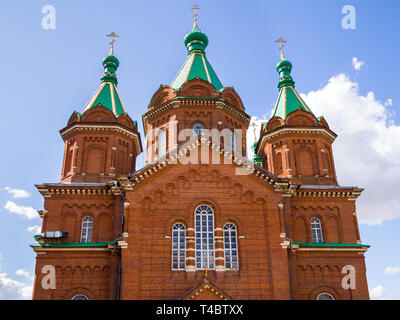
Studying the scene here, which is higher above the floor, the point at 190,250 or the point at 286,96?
the point at 286,96

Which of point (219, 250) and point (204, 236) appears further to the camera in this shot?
point (204, 236)

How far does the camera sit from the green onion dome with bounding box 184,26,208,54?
1201 inches

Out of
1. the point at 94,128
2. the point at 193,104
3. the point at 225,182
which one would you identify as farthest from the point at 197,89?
the point at 225,182

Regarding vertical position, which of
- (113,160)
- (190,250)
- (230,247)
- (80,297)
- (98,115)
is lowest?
(80,297)

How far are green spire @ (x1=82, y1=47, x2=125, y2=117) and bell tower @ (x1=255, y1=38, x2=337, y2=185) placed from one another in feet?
33.1

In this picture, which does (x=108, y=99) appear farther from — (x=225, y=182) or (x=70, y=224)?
(x=225, y=182)

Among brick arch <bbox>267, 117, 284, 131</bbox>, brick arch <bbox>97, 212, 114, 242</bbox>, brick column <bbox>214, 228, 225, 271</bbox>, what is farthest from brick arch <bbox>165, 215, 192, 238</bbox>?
brick arch <bbox>267, 117, 284, 131</bbox>

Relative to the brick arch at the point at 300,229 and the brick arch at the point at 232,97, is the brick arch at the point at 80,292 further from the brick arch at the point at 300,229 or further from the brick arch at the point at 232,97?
the brick arch at the point at 232,97

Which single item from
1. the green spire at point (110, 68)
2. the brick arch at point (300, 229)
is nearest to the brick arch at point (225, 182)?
the brick arch at point (300, 229)

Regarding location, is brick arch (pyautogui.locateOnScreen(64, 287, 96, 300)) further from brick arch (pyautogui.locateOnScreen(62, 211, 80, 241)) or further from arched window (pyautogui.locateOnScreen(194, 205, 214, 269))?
arched window (pyautogui.locateOnScreen(194, 205, 214, 269))

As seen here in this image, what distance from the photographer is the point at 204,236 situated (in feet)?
64.9

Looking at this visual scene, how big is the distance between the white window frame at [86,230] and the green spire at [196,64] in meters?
10.7

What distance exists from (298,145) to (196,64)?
9.35 meters

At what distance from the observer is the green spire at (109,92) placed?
26.6 metres
